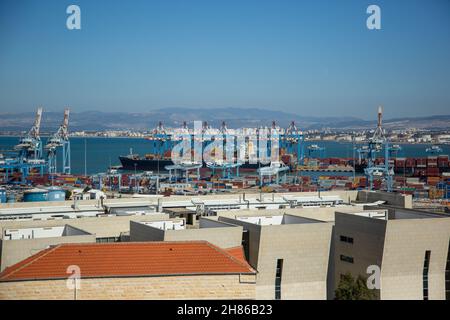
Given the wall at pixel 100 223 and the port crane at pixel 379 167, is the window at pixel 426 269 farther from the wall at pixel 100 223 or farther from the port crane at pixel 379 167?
the port crane at pixel 379 167

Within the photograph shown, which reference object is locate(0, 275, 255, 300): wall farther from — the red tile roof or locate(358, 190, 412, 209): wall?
locate(358, 190, 412, 209): wall

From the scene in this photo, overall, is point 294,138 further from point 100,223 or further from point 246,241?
point 246,241

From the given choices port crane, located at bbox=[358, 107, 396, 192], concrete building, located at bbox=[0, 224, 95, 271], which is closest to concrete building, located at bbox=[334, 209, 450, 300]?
concrete building, located at bbox=[0, 224, 95, 271]

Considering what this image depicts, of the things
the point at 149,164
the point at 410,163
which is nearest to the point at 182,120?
the point at 149,164

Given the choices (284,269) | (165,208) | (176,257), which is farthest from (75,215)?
(176,257)

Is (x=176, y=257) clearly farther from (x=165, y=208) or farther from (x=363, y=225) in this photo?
(x=165, y=208)
